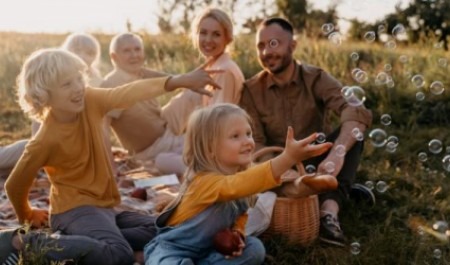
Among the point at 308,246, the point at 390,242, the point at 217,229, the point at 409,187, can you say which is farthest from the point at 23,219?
the point at 409,187

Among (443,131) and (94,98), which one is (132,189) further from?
(443,131)

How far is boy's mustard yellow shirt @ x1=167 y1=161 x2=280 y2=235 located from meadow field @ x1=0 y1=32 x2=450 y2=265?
0.60 metres

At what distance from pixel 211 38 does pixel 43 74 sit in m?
1.60

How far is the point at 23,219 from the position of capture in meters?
3.47

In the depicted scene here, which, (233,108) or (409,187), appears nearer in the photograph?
(233,108)

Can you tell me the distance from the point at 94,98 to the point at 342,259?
4.60 ft

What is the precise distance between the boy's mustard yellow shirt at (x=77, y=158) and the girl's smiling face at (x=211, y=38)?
4.21 feet

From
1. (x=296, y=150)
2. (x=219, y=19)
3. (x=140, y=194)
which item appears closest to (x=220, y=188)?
(x=296, y=150)

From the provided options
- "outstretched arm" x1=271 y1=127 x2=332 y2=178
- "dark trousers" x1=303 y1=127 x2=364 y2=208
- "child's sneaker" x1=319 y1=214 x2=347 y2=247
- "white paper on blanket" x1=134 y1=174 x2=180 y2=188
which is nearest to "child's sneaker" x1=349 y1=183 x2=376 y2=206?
"dark trousers" x1=303 y1=127 x2=364 y2=208

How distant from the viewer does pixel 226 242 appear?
9.15 ft

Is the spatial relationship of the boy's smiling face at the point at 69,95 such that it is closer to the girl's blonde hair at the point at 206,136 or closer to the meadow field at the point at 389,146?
the girl's blonde hair at the point at 206,136

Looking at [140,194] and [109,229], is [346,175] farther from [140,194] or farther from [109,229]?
[109,229]

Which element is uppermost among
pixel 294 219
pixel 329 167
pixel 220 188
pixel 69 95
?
pixel 69 95

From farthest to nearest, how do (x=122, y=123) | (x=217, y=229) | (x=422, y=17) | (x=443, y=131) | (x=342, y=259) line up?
1. (x=422, y=17)
2. (x=443, y=131)
3. (x=122, y=123)
4. (x=342, y=259)
5. (x=217, y=229)
